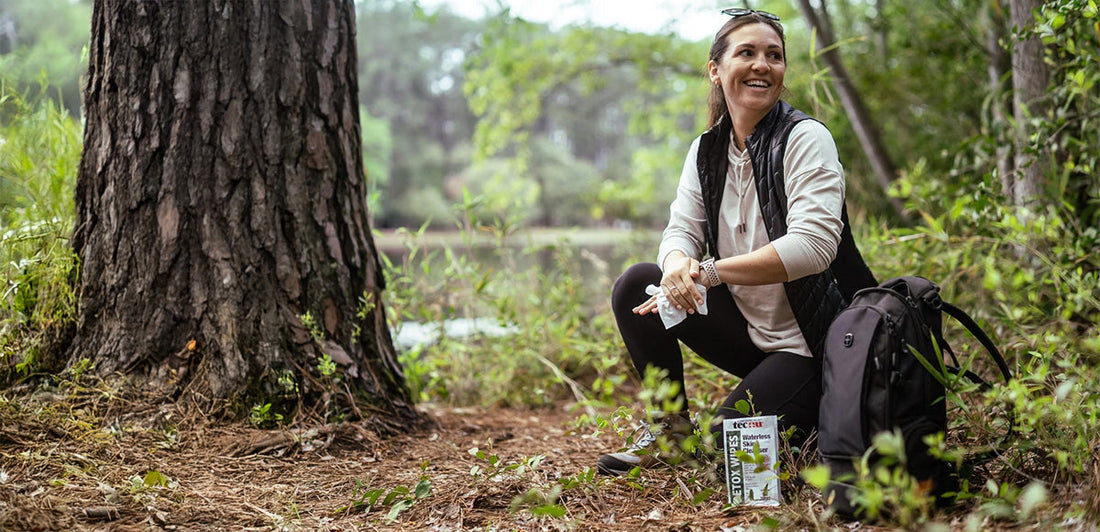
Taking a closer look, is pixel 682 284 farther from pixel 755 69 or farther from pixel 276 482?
pixel 276 482

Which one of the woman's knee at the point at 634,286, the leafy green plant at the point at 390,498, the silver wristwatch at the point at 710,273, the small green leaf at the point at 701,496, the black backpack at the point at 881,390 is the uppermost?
the silver wristwatch at the point at 710,273

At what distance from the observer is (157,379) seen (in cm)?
229

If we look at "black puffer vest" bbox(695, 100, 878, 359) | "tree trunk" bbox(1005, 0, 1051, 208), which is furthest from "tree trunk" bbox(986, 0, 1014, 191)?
"black puffer vest" bbox(695, 100, 878, 359)

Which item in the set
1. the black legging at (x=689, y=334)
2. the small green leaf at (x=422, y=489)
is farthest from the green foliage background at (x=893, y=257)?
the small green leaf at (x=422, y=489)

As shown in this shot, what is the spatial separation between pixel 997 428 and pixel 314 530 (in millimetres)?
1642

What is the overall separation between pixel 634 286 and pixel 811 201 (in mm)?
564

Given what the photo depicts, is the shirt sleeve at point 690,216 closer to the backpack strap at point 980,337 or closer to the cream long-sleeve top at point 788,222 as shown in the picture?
the cream long-sleeve top at point 788,222

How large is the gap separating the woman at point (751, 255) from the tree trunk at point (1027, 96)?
1.45 m

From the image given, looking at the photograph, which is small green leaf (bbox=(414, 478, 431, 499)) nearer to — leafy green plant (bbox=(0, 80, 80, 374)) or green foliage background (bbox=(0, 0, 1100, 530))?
green foliage background (bbox=(0, 0, 1100, 530))

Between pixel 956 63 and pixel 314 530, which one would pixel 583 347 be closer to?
pixel 314 530

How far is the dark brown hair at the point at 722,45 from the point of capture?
2.05m

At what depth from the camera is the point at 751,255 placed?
71.1 inches

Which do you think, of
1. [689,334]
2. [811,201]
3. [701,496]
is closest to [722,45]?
[811,201]

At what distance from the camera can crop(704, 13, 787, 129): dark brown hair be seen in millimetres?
2055
